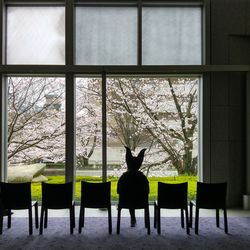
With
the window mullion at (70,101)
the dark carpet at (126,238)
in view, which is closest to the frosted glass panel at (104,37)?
the window mullion at (70,101)

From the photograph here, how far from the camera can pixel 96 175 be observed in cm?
647

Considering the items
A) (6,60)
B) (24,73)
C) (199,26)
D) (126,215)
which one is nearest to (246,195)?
(126,215)

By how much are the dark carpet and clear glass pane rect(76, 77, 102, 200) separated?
1568 mm

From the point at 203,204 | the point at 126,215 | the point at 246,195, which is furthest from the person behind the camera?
the point at 246,195

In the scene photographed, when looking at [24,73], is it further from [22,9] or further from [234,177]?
[234,177]

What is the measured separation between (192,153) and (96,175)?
85.3 inches

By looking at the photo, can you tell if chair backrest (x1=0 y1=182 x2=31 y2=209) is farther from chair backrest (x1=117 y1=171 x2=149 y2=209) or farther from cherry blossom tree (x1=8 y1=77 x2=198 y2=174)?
cherry blossom tree (x1=8 y1=77 x2=198 y2=174)

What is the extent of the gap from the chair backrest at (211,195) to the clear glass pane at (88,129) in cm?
256

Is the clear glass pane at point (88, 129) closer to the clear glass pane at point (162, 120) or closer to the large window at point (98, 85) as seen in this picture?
the large window at point (98, 85)

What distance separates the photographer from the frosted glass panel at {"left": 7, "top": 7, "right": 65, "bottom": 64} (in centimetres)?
633

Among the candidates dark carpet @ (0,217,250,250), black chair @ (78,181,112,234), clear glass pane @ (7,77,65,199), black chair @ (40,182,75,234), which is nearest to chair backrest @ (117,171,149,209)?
black chair @ (78,181,112,234)

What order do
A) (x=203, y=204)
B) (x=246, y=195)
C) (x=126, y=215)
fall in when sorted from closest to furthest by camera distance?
(x=203, y=204) → (x=126, y=215) → (x=246, y=195)

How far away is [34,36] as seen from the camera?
635 centimetres

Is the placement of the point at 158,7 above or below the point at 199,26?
above
